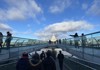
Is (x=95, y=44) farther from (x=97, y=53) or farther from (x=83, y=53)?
(x=83, y=53)

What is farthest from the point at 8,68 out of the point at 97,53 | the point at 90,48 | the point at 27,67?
the point at 90,48

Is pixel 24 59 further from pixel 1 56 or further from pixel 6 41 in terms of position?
pixel 6 41

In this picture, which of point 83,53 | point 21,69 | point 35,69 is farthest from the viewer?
point 83,53

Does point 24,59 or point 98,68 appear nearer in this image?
point 98,68

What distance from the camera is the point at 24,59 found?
10.8 m

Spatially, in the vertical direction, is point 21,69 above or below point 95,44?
below

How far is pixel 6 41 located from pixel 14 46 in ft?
9.16

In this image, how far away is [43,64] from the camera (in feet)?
40.2

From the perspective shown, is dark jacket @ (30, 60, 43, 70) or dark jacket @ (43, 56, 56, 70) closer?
dark jacket @ (30, 60, 43, 70)

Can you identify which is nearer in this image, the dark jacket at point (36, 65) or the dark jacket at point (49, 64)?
the dark jacket at point (36, 65)

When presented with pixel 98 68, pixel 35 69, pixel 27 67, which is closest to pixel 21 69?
pixel 27 67

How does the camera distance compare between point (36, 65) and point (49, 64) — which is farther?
point (49, 64)

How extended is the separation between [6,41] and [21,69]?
26.1 feet

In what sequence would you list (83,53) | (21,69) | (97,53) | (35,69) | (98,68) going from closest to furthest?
(98,68) → (21,69) → (35,69) → (97,53) → (83,53)
